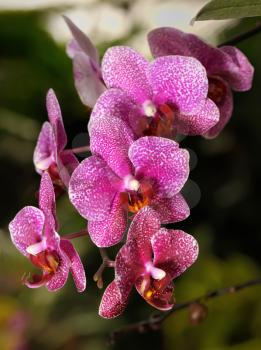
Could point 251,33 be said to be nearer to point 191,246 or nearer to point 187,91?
point 187,91

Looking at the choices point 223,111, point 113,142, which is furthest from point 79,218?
point 113,142

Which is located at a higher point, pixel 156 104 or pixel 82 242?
pixel 156 104

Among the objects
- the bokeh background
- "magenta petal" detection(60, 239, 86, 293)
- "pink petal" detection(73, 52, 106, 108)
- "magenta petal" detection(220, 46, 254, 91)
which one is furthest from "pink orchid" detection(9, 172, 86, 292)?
the bokeh background

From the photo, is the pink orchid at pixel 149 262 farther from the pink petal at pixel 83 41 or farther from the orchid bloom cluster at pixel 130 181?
the pink petal at pixel 83 41

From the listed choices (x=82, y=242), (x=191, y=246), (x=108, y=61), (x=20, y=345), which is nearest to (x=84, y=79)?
(x=108, y=61)

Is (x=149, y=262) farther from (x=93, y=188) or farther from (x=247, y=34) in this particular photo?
(x=247, y=34)

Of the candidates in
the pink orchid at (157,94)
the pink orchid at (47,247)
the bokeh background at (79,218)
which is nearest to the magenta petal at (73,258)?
the pink orchid at (47,247)

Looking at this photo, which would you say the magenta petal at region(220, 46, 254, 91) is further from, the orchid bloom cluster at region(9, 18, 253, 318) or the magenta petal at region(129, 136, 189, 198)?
the magenta petal at region(129, 136, 189, 198)
